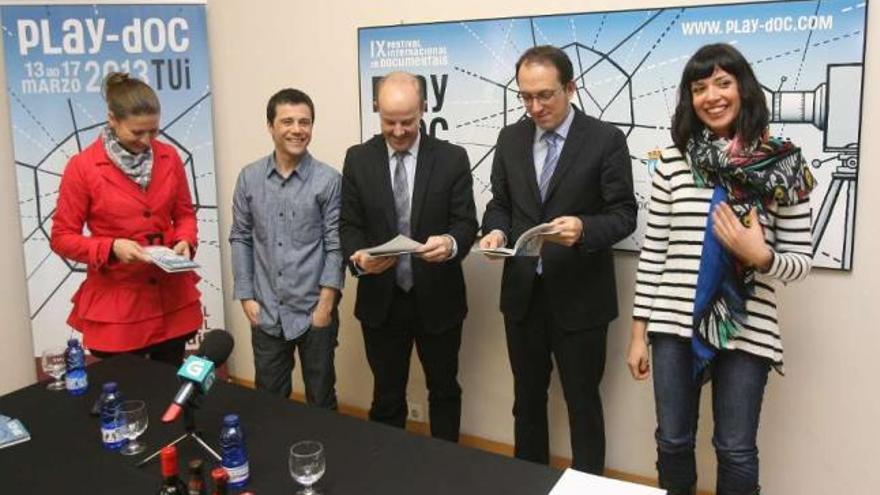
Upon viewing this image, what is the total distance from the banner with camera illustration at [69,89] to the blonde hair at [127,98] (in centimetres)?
124

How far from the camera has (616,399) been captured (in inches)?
114

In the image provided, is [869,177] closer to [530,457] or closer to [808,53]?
[808,53]

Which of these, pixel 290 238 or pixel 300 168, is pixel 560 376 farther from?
pixel 300 168

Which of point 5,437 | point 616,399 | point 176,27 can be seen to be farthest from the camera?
point 176,27

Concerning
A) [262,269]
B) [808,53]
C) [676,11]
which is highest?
[676,11]

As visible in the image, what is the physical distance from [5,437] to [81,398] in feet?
0.86

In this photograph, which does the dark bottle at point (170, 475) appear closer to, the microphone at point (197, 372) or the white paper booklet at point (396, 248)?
the microphone at point (197, 372)

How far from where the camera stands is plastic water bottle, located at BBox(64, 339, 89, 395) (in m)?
1.97

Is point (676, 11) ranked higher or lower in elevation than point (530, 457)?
higher

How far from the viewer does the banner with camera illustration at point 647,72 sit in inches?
91.3

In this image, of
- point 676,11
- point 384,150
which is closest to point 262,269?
point 384,150

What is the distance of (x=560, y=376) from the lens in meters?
2.44

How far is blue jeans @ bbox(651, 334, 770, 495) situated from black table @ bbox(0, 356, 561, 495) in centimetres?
62

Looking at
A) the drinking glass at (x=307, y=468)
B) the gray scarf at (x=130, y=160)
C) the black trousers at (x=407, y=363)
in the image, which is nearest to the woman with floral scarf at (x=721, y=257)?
the black trousers at (x=407, y=363)
